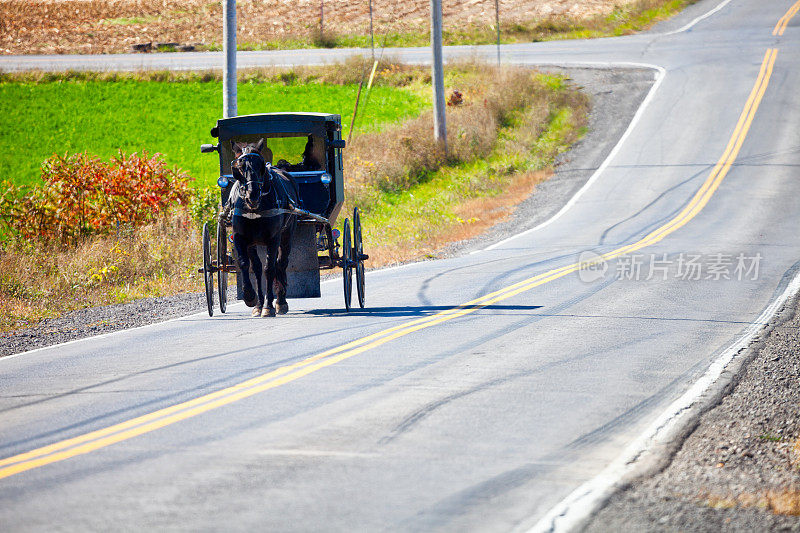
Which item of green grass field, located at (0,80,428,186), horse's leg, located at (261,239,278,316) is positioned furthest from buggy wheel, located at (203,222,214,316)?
green grass field, located at (0,80,428,186)

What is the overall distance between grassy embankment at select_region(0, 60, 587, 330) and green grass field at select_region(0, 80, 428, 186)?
240mm

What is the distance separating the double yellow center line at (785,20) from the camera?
5010cm

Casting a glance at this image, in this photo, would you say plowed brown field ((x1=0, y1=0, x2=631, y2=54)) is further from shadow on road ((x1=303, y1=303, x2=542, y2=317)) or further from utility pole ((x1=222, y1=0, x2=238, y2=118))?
shadow on road ((x1=303, y1=303, x2=542, y2=317))

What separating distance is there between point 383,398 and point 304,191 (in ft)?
20.6

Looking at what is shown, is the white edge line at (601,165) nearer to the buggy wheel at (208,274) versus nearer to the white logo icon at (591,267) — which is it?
the buggy wheel at (208,274)

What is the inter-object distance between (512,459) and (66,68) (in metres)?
46.6

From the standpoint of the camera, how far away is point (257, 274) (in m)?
12.3

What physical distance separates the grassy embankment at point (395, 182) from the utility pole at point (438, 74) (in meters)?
0.61

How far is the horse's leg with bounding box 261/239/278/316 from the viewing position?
39.4ft

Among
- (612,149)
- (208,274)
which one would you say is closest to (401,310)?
(208,274)

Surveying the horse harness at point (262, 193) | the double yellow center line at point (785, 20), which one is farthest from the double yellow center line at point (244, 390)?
the double yellow center line at point (785, 20)

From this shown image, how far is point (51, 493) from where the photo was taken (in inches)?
218

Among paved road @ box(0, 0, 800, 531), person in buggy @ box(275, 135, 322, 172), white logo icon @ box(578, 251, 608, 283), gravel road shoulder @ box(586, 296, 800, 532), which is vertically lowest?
gravel road shoulder @ box(586, 296, 800, 532)

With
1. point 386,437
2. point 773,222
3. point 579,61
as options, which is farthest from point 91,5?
point 386,437
